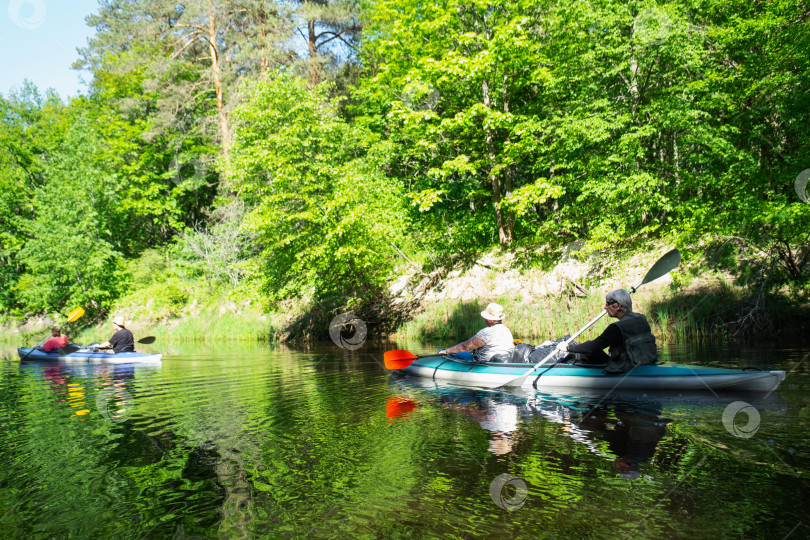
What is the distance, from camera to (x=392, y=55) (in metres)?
19.6

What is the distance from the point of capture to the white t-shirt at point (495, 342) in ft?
28.1

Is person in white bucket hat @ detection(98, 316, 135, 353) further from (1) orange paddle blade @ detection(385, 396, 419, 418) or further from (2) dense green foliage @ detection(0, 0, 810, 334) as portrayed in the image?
(1) orange paddle blade @ detection(385, 396, 419, 418)

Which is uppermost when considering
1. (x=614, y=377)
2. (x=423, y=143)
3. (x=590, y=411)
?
(x=423, y=143)

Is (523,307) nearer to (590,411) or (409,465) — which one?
(590,411)

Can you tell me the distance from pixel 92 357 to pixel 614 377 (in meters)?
12.0

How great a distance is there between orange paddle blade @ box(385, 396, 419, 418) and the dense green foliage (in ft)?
26.1

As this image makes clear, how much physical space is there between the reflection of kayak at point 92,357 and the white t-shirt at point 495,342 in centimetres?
781

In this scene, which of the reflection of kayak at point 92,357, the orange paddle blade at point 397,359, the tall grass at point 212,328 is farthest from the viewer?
the tall grass at point 212,328

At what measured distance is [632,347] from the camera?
7020 mm

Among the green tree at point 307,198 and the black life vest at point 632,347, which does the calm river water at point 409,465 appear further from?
the green tree at point 307,198

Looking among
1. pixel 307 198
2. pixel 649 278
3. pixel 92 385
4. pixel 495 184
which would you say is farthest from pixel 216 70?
pixel 649 278

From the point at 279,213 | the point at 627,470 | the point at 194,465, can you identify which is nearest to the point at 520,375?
the point at 627,470

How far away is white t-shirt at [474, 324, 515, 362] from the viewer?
857cm

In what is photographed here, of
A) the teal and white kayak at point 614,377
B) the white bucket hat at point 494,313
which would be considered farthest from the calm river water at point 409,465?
the white bucket hat at point 494,313
